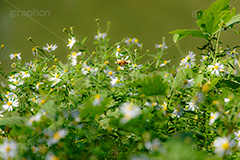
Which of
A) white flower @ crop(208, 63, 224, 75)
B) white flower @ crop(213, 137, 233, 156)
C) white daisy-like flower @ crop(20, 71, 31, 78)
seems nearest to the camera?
white flower @ crop(213, 137, 233, 156)

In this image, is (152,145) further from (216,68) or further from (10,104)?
(10,104)

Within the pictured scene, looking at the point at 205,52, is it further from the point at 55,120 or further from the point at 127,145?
the point at 55,120

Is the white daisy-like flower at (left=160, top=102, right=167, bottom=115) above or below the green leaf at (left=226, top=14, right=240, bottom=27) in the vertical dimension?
below

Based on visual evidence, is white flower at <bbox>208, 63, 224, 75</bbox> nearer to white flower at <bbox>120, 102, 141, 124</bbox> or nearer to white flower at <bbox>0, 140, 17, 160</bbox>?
white flower at <bbox>120, 102, 141, 124</bbox>

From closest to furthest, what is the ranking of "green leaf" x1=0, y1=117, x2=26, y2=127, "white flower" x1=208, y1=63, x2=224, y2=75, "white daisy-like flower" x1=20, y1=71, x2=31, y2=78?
"green leaf" x1=0, y1=117, x2=26, y2=127, "white flower" x1=208, y1=63, x2=224, y2=75, "white daisy-like flower" x1=20, y1=71, x2=31, y2=78

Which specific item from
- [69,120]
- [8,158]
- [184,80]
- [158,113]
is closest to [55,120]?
[69,120]

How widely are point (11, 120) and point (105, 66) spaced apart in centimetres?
47

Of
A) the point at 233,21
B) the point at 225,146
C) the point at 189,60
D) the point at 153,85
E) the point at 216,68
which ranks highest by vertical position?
the point at 233,21

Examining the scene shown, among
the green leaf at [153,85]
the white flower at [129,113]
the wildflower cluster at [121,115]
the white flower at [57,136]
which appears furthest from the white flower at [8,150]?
the green leaf at [153,85]

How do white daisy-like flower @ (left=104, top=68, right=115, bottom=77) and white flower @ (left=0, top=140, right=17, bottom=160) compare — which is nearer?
white flower @ (left=0, top=140, right=17, bottom=160)

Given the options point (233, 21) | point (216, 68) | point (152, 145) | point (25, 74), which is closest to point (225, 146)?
point (152, 145)

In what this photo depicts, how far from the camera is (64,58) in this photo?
6.81 feet

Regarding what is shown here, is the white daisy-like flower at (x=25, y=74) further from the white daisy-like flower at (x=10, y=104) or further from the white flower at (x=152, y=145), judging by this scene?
the white flower at (x=152, y=145)

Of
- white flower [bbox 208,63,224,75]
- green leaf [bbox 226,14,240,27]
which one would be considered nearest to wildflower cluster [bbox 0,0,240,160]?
white flower [bbox 208,63,224,75]
